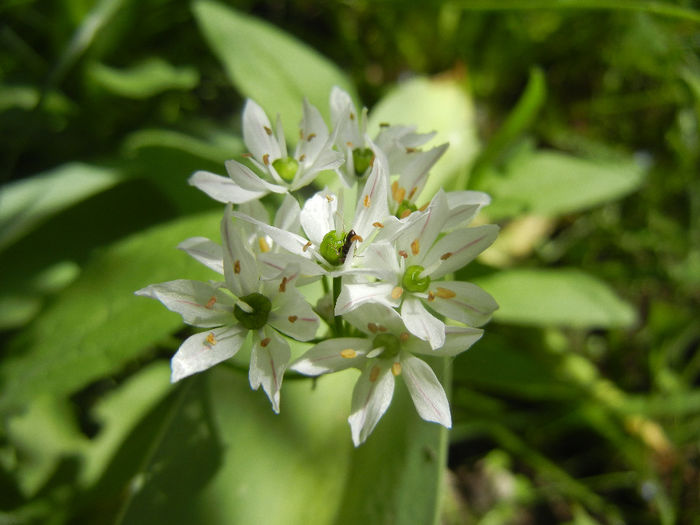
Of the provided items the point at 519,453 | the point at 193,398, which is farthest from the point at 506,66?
the point at 193,398

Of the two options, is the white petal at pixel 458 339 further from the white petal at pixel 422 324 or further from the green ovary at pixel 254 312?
the green ovary at pixel 254 312

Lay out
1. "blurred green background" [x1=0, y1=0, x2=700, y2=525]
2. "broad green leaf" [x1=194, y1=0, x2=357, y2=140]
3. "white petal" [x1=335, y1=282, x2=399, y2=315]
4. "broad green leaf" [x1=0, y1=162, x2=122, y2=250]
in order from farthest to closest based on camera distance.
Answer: "broad green leaf" [x1=194, y1=0, x2=357, y2=140]
"broad green leaf" [x1=0, y1=162, x2=122, y2=250]
"blurred green background" [x1=0, y1=0, x2=700, y2=525]
"white petal" [x1=335, y1=282, x2=399, y2=315]

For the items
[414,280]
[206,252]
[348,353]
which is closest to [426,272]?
[414,280]

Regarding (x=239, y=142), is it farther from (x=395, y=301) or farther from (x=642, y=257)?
(x=642, y=257)

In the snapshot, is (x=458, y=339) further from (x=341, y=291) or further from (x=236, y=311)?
(x=236, y=311)

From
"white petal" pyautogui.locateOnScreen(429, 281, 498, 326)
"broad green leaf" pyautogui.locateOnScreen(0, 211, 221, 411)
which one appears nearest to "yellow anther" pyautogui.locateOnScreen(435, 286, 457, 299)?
"white petal" pyautogui.locateOnScreen(429, 281, 498, 326)

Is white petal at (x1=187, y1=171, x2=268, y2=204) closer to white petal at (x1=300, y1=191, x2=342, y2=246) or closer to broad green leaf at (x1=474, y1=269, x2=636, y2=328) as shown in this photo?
white petal at (x1=300, y1=191, x2=342, y2=246)
